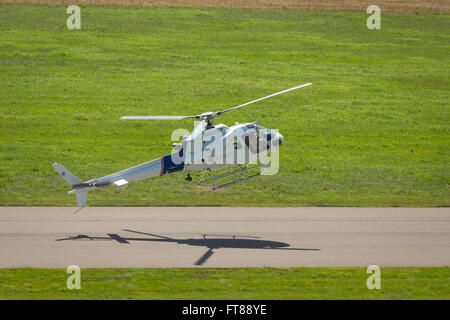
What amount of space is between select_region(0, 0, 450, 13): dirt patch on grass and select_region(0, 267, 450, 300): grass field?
43.2m

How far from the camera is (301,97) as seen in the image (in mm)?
44000

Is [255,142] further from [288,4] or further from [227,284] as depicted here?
[288,4]

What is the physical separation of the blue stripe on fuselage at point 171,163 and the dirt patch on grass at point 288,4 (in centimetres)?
3820

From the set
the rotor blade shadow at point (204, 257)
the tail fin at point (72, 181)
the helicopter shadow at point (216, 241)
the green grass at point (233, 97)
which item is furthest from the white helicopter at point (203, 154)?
the green grass at point (233, 97)

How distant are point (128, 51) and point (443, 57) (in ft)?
86.2

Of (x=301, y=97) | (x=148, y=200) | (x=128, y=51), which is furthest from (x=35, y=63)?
(x=148, y=200)

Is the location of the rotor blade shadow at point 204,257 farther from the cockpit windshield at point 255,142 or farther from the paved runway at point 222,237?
the cockpit windshield at point 255,142

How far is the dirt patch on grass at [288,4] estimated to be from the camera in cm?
5862

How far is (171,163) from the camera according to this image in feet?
77.1

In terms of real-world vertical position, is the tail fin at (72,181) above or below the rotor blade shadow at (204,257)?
above

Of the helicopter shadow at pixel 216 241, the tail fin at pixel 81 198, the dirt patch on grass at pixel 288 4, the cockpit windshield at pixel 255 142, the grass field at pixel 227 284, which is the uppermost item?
the dirt patch on grass at pixel 288 4

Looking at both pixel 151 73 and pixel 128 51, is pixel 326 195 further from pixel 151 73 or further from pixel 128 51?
pixel 128 51
